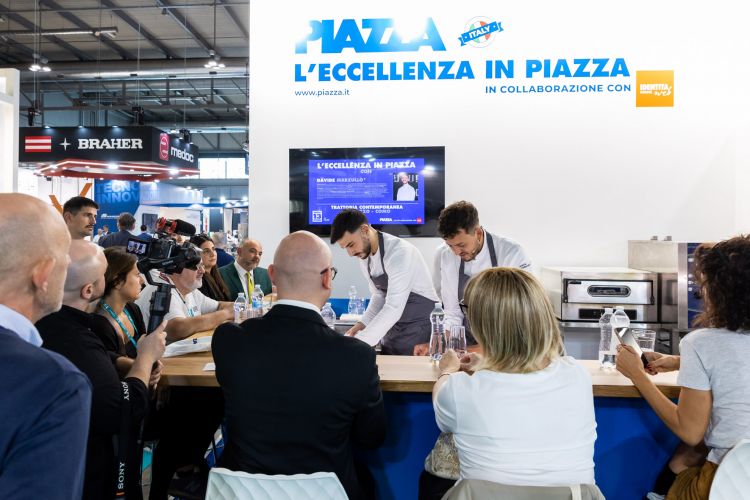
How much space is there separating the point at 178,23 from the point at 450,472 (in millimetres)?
10582

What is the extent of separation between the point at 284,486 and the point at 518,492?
0.57 m

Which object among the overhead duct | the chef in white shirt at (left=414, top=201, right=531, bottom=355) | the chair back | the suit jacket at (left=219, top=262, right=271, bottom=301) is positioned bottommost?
the chair back

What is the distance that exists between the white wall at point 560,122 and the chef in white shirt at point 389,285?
1.06 meters

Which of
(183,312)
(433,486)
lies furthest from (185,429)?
(433,486)

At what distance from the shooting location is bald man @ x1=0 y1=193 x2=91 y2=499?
0.91 m

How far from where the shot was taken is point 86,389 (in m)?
1.01

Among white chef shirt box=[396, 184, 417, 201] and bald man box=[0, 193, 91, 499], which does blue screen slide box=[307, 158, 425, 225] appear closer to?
white chef shirt box=[396, 184, 417, 201]

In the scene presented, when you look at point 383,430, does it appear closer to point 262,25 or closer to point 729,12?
point 262,25

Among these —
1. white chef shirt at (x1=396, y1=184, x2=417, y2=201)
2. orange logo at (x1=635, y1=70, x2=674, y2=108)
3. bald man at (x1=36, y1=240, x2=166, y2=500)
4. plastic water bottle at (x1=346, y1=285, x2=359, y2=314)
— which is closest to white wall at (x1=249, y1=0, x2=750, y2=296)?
orange logo at (x1=635, y1=70, x2=674, y2=108)

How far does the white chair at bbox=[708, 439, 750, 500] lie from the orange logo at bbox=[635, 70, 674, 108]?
12.6 ft

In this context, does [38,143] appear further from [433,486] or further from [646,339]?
[646,339]

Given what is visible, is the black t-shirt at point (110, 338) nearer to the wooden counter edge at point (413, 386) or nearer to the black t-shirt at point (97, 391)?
the black t-shirt at point (97, 391)

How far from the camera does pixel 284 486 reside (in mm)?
1334

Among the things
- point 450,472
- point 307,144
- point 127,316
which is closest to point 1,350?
point 450,472
